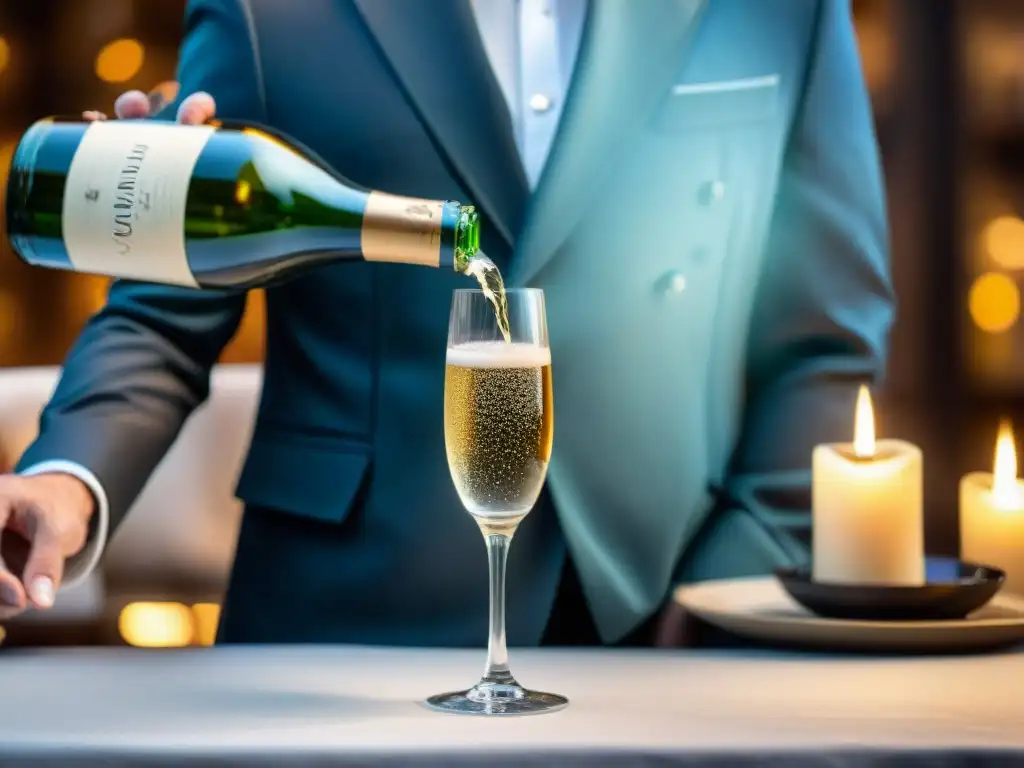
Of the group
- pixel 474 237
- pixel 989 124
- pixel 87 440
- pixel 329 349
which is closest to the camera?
pixel 474 237

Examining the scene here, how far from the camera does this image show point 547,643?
1.29 meters

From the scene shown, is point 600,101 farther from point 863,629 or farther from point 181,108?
point 863,629

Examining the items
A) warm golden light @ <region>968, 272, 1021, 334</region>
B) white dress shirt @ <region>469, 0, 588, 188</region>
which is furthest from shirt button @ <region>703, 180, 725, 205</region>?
warm golden light @ <region>968, 272, 1021, 334</region>

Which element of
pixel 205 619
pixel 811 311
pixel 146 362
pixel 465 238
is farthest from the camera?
pixel 205 619

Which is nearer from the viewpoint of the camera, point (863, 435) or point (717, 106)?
point (863, 435)

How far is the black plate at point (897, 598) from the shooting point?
0.90 meters

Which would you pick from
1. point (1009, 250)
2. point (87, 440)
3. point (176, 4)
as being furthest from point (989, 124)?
point (87, 440)

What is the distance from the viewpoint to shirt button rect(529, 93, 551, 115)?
1.26m

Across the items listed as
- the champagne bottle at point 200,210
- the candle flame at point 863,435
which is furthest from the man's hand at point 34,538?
the candle flame at point 863,435

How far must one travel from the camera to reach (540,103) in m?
1.26

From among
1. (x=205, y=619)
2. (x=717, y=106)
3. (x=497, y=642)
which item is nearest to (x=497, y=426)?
(x=497, y=642)

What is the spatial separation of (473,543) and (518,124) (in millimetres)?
395

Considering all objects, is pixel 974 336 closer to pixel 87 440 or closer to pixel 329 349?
pixel 329 349

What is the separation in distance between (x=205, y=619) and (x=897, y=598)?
1.62 metres
